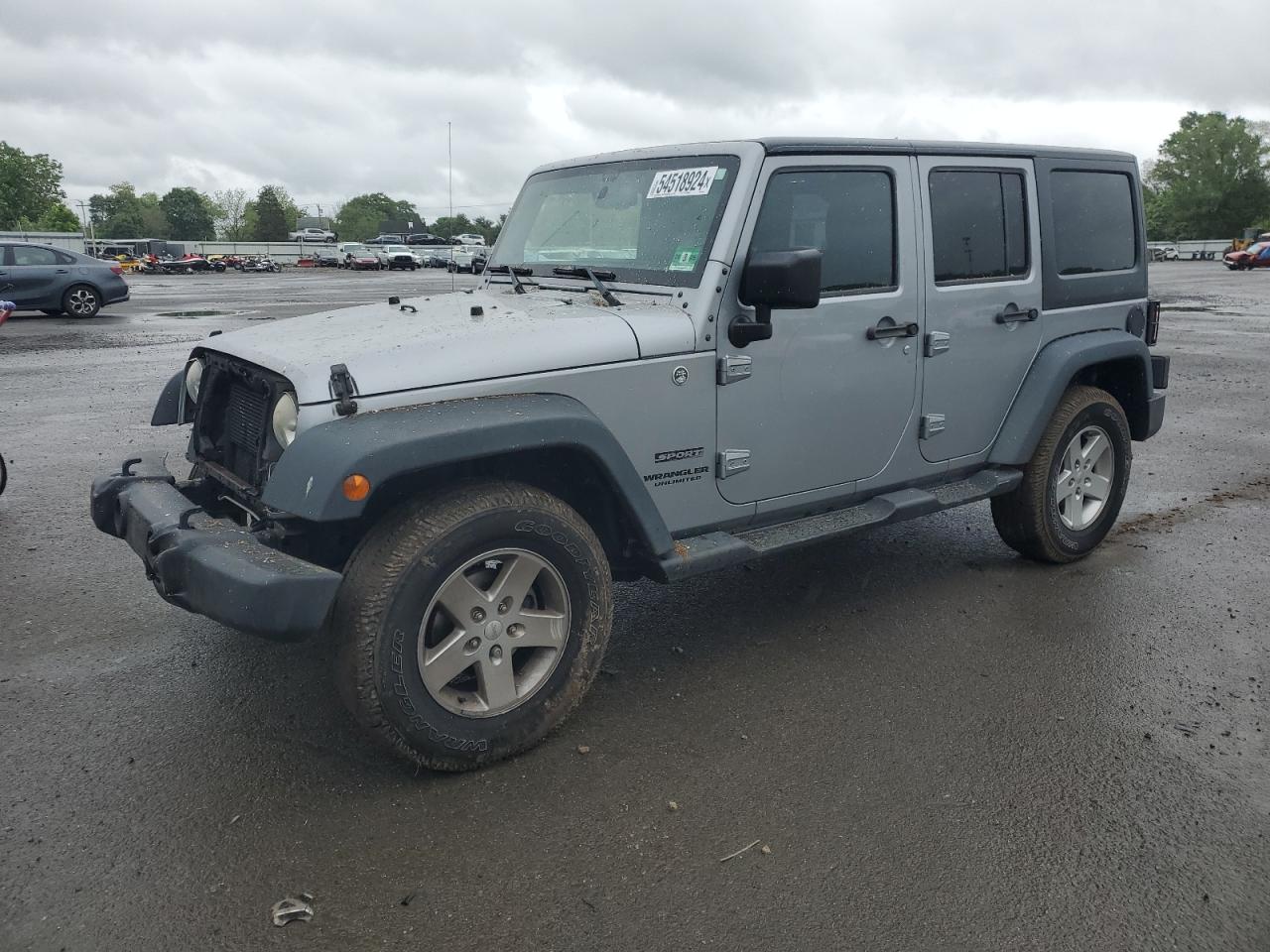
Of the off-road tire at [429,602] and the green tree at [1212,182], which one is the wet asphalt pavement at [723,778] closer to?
the off-road tire at [429,602]

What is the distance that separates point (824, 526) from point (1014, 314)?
1531mm

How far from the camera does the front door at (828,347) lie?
3914 mm

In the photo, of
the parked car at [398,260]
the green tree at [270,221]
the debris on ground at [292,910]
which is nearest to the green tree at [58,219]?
the green tree at [270,221]

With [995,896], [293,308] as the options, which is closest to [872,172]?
[995,896]

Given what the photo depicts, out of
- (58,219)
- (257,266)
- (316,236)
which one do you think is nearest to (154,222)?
(58,219)

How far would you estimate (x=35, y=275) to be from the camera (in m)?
18.6

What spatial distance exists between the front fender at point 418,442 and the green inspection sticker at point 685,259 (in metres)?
0.80

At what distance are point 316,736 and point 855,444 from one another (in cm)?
242

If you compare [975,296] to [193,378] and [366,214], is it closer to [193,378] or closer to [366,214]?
[193,378]

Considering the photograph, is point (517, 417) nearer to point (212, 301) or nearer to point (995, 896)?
point (995, 896)

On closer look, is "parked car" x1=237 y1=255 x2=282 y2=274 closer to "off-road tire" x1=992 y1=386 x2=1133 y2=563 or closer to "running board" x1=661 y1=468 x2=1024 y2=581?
"off-road tire" x1=992 y1=386 x2=1133 y2=563

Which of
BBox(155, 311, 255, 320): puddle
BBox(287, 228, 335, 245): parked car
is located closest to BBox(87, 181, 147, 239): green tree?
BBox(287, 228, 335, 245): parked car

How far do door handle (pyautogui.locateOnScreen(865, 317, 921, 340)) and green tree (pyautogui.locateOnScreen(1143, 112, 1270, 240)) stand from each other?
107 m

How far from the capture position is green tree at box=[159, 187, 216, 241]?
398ft
